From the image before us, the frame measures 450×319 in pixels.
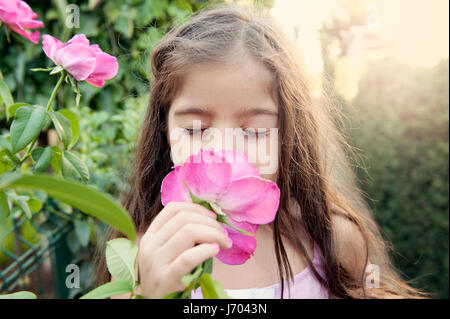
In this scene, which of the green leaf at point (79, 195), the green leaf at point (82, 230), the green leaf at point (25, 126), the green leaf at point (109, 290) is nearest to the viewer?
the green leaf at point (79, 195)

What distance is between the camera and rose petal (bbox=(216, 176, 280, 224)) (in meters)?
0.41

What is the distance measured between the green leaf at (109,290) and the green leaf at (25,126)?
0.29m

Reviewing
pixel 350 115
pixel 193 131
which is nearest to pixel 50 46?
pixel 193 131

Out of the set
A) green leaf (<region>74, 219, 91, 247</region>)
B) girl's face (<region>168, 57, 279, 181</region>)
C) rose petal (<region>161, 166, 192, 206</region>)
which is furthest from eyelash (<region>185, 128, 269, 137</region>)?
green leaf (<region>74, 219, 91, 247</region>)

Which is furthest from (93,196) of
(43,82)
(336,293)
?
(43,82)

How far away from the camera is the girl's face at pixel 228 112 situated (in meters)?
0.73

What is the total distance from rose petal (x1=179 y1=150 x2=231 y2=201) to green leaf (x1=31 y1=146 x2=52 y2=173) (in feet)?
1.07

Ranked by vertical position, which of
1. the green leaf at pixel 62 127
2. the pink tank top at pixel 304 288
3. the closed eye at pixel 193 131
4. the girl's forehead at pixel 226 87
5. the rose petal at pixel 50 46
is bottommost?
the pink tank top at pixel 304 288

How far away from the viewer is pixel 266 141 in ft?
2.61

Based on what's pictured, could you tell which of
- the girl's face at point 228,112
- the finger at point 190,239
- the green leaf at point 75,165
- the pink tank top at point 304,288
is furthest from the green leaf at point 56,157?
the pink tank top at point 304,288

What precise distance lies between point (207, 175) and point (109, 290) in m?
0.15

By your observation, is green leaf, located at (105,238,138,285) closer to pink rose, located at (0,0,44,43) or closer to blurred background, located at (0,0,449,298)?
pink rose, located at (0,0,44,43)

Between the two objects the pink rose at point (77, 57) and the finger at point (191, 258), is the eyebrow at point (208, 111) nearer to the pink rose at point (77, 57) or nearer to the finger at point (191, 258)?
the pink rose at point (77, 57)

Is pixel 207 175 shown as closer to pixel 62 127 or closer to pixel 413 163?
pixel 62 127
